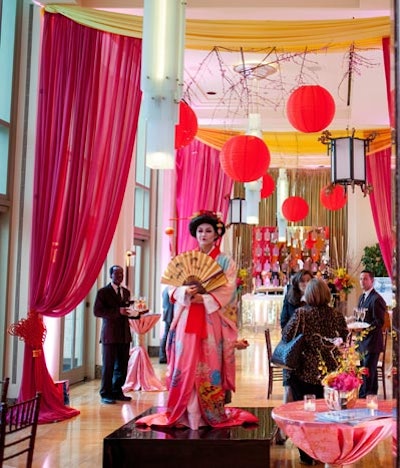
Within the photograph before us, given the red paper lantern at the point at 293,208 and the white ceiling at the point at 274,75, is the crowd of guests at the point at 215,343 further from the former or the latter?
the red paper lantern at the point at 293,208

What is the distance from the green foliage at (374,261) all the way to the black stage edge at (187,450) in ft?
42.5

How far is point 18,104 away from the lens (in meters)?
6.32

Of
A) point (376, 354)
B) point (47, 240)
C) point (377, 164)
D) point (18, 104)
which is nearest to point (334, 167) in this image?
point (376, 354)

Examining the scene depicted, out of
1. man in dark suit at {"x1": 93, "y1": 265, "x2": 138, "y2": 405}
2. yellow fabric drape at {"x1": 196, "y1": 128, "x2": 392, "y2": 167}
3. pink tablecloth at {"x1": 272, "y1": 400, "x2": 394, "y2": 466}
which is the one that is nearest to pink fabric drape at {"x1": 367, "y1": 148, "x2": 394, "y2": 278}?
yellow fabric drape at {"x1": 196, "y1": 128, "x2": 392, "y2": 167}

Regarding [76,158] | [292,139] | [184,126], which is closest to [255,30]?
[184,126]

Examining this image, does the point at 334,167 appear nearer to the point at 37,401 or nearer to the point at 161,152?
the point at 161,152

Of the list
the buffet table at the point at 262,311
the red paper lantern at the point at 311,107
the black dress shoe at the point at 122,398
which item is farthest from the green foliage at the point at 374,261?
the red paper lantern at the point at 311,107

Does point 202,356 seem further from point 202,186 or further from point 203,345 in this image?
point 202,186

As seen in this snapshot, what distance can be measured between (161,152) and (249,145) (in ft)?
8.88

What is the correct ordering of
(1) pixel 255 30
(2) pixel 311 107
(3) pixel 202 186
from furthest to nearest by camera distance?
1. (3) pixel 202 186
2. (2) pixel 311 107
3. (1) pixel 255 30

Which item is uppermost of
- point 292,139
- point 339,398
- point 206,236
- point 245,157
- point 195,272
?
point 292,139

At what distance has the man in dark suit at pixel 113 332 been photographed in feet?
23.3

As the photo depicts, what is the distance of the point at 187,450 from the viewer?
13.8ft

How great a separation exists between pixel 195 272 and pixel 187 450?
1276mm
